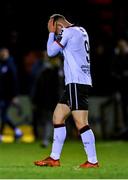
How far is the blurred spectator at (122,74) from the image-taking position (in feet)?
68.9

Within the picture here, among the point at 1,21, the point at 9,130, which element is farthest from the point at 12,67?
the point at 1,21

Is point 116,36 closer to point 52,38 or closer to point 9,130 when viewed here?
point 9,130

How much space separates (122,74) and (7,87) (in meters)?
3.06

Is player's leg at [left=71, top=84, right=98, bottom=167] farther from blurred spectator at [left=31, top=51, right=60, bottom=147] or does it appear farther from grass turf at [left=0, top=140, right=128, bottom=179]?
blurred spectator at [left=31, top=51, right=60, bottom=147]

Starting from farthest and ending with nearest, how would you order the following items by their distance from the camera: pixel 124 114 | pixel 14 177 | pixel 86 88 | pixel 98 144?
pixel 124 114, pixel 98 144, pixel 86 88, pixel 14 177

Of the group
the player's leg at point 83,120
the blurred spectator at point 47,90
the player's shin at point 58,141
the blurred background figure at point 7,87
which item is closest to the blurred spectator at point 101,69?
the blurred background figure at point 7,87

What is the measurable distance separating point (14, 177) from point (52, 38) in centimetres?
273

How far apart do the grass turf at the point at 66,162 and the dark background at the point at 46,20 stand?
12.3 feet

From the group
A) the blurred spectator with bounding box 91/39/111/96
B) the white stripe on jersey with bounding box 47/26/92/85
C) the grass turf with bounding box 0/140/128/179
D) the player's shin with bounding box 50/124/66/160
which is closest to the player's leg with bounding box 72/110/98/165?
the grass turf with bounding box 0/140/128/179

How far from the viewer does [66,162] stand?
1445 centimetres

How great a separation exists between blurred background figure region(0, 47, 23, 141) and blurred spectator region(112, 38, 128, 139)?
2.65 meters

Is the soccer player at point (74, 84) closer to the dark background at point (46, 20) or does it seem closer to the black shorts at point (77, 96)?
the black shorts at point (77, 96)

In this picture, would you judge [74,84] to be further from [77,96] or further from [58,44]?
[58,44]

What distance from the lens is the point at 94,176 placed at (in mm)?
11016
